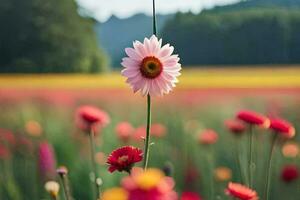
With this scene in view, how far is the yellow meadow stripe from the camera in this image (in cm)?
164

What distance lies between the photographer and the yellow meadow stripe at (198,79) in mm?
1640

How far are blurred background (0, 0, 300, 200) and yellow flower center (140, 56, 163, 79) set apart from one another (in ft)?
2.57

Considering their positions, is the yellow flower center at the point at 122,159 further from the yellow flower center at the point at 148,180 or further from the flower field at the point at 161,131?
the flower field at the point at 161,131

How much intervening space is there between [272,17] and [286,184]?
1.52 ft

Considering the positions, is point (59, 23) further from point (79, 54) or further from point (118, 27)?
point (118, 27)

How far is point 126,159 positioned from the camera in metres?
0.52

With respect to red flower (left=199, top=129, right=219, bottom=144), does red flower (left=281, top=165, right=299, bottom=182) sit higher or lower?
lower

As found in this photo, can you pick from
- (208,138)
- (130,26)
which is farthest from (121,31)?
(208,138)

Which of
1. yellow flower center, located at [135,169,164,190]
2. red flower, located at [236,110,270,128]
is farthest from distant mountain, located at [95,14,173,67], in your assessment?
yellow flower center, located at [135,169,164,190]

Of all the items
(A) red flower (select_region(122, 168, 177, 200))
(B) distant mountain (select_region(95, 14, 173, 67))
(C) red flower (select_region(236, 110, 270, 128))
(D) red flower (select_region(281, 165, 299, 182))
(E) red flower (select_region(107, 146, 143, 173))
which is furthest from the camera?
(B) distant mountain (select_region(95, 14, 173, 67))

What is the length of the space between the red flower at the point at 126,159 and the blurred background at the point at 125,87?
786 millimetres

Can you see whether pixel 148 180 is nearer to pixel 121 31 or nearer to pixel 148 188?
pixel 148 188

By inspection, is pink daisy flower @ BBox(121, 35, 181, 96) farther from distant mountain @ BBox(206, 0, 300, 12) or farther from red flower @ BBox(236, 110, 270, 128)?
distant mountain @ BBox(206, 0, 300, 12)

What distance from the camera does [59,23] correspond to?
1.65 meters
